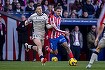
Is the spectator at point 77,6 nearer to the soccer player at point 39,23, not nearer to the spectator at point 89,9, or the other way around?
the spectator at point 89,9

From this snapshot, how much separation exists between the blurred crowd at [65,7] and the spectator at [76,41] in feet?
3.21

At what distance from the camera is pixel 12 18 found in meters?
24.9

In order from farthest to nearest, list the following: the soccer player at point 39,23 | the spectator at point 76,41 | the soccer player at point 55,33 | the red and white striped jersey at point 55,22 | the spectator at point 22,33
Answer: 1. the spectator at point 76,41
2. the spectator at point 22,33
3. the red and white striped jersey at point 55,22
4. the soccer player at point 39,23
5. the soccer player at point 55,33

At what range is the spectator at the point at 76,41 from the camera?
82.5 feet

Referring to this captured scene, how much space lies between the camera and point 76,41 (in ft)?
82.8

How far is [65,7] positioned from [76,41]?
8.35ft

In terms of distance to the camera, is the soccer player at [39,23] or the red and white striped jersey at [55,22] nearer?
the soccer player at [39,23]

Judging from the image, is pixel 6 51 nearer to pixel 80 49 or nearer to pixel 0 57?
pixel 0 57

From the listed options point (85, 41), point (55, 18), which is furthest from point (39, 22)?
point (85, 41)

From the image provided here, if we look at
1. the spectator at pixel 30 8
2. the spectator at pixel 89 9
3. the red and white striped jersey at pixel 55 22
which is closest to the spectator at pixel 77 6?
the spectator at pixel 89 9

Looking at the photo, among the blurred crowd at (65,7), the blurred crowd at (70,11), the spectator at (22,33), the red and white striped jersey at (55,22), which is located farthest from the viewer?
the blurred crowd at (65,7)

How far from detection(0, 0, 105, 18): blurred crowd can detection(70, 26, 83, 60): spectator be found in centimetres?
98

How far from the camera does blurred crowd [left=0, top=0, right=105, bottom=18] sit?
1001 inches

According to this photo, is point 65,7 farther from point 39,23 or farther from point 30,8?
point 39,23
